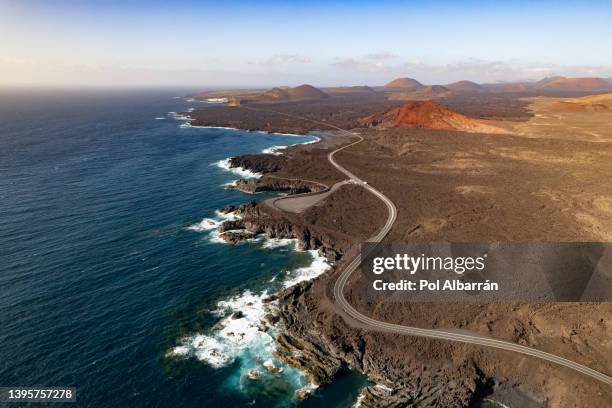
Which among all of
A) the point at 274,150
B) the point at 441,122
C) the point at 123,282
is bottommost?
the point at 123,282

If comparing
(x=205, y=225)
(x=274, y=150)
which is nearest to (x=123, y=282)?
(x=205, y=225)

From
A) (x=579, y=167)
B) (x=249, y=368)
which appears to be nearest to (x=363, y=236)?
(x=249, y=368)

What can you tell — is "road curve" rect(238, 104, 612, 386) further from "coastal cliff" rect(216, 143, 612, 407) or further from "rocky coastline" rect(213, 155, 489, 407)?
"rocky coastline" rect(213, 155, 489, 407)

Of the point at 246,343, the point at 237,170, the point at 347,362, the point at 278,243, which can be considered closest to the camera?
the point at 347,362

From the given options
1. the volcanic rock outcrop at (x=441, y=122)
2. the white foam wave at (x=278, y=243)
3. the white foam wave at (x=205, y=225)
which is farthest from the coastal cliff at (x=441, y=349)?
the volcanic rock outcrop at (x=441, y=122)

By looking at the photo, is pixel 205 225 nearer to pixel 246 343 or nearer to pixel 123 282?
pixel 123 282

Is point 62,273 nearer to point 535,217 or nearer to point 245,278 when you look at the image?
point 245,278

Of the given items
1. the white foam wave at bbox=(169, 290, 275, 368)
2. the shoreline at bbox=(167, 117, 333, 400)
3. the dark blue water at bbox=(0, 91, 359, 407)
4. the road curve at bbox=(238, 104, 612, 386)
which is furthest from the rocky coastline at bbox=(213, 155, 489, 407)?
the road curve at bbox=(238, 104, 612, 386)
